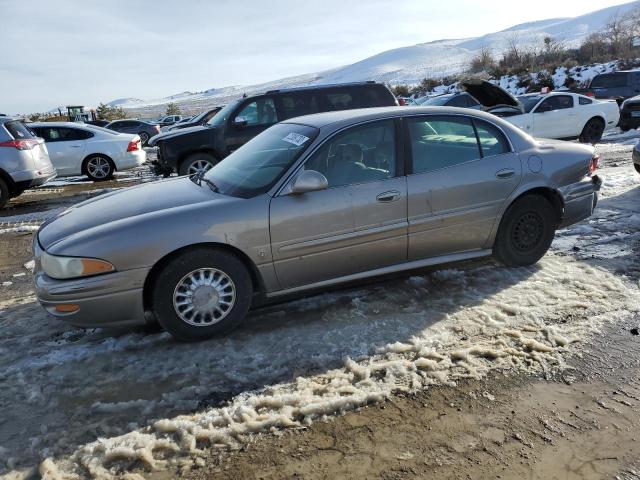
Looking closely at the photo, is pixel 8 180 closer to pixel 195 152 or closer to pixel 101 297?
pixel 195 152

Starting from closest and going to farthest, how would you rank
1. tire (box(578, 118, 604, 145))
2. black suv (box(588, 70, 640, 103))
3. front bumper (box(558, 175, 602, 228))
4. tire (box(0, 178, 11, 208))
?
front bumper (box(558, 175, 602, 228)) < tire (box(0, 178, 11, 208)) < tire (box(578, 118, 604, 145)) < black suv (box(588, 70, 640, 103))

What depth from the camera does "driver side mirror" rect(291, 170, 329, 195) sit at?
3.81 meters

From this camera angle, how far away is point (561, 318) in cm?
389

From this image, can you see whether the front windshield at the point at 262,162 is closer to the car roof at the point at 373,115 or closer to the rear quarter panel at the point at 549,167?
the car roof at the point at 373,115

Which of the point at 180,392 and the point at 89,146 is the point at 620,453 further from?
the point at 89,146

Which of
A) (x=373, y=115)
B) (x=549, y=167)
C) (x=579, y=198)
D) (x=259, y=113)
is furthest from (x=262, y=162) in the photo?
(x=259, y=113)

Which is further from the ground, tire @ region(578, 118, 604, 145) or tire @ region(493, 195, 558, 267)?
tire @ region(493, 195, 558, 267)

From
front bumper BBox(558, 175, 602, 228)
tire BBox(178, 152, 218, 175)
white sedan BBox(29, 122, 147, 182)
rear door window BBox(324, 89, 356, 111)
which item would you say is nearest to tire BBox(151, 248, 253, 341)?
front bumper BBox(558, 175, 602, 228)

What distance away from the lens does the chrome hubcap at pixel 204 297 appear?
3711 millimetres

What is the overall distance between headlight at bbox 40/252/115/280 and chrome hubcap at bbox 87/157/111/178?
9.72m

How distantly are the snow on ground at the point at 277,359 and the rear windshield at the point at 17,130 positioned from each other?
5.66 meters

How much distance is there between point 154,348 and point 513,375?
2.43 m

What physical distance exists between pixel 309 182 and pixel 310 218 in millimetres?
277

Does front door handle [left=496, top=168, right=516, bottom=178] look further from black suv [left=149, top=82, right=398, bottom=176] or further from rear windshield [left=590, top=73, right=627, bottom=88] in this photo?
rear windshield [left=590, top=73, right=627, bottom=88]
